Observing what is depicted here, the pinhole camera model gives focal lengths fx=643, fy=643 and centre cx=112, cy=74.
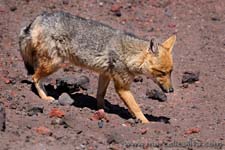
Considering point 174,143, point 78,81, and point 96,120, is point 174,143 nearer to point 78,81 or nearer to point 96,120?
point 96,120

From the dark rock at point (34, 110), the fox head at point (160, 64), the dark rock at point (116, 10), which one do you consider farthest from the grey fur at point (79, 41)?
the dark rock at point (116, 10)

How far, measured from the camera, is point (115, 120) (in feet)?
33.1

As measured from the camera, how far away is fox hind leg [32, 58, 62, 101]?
1055cm

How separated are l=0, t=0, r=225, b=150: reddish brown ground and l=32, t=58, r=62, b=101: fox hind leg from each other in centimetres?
14

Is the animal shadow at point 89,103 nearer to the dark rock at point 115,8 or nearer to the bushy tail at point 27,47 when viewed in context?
the bushy tail at point 27,47

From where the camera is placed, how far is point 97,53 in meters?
10.5

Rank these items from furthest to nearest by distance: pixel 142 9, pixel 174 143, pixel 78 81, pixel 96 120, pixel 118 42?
pixel 142 9 < pixel 78 81 < pixel 118 42 < pixel 96 120 < pixel 174 143

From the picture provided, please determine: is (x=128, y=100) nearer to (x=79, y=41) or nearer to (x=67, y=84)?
(x=79, y=41)

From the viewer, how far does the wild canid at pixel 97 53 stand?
33.6ft

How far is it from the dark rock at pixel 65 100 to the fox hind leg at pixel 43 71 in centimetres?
16

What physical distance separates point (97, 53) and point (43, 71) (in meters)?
0.95

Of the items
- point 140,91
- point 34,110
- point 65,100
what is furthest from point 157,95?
point 34,110

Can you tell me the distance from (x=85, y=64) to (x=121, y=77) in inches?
28.5

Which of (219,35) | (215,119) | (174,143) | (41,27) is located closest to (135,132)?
(174,143)
